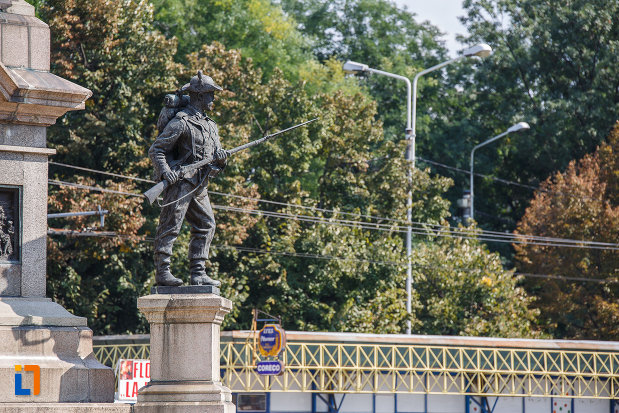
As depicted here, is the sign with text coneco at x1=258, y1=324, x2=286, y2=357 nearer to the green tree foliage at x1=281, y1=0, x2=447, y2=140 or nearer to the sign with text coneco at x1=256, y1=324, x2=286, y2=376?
the sign with text coneco at x1=256, y1=324, x2=286, y2=376

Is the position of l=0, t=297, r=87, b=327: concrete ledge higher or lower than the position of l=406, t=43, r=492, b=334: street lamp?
lower

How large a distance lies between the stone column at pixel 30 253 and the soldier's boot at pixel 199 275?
1.35 metres

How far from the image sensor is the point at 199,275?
14227 mm

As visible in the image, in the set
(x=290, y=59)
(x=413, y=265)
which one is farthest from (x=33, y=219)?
(x=290, y=59)

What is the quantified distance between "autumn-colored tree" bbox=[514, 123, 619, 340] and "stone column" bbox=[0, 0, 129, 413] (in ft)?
99.4

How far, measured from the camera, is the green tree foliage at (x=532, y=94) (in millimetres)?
50094

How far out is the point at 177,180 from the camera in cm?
1412

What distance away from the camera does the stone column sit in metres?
13.7

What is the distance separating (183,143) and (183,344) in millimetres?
2328

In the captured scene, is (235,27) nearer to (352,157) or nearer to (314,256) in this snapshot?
(352,157)

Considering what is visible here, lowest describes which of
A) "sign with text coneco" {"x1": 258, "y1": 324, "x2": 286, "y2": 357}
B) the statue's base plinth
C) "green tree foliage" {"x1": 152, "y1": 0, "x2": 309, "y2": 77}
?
"sign with text coneco" {"x1": 258, "y1": 324, "x2": 286, "y2": 357}

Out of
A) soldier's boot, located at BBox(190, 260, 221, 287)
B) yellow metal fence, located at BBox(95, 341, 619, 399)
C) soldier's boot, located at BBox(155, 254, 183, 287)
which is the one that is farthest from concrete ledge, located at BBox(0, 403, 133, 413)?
yellow metal fence, located at BBox(95, 341, 619, 399)

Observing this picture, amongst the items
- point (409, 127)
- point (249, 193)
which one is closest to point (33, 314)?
point (249, 193)

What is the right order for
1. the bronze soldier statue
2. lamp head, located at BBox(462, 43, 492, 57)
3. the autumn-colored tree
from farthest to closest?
the autumn-colored tree → lamp head, located at BBox(462, 43, 492, 57) → the bronze soldier statue
